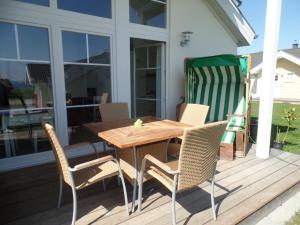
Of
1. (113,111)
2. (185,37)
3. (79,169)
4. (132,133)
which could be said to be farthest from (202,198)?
(185,37)

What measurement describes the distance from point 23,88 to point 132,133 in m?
2.19

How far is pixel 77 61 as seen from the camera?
3.90 meters

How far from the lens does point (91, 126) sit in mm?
2867

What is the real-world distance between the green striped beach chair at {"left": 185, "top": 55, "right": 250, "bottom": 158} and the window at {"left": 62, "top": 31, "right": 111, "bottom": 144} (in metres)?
1.85

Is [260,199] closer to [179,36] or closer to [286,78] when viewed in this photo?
[179,36]

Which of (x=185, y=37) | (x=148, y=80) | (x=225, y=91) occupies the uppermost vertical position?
(x=185, y=37)

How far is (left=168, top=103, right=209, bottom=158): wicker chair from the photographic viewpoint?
3.14 m

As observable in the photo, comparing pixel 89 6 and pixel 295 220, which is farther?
pixel 89 6

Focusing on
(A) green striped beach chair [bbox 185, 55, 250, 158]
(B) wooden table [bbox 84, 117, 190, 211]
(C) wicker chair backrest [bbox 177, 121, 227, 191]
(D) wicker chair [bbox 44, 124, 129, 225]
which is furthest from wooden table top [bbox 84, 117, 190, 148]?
(A) green striped beach chair [bbox 185, 55, 250, 158]

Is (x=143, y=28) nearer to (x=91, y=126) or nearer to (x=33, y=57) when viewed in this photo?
(x=33, y=57)

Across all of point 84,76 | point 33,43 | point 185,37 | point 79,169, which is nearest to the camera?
point 79,169

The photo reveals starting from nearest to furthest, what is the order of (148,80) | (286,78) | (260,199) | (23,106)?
(260,199)
(23,106)
(148,80)
(286,78)

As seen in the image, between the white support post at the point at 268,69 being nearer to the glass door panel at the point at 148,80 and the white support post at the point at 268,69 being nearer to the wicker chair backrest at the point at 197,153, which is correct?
the wicker chair backrest at the point at 197,153

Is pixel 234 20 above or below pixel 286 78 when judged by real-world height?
above
